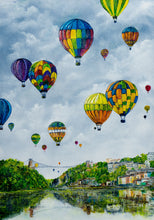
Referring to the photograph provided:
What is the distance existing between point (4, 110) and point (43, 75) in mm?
7206

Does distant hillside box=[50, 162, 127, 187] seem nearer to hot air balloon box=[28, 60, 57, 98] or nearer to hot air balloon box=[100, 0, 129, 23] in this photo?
hot air balloon box=[28, 60, 57, 98]

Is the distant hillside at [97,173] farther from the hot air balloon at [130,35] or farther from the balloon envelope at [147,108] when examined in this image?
the hot air balloon at [130,35]

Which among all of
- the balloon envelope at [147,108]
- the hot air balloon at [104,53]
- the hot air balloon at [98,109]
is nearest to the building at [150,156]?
the balloon envelope at [147,108]

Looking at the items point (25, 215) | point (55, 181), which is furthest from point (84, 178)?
point (25, 215)

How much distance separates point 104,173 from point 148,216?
88.8 metres

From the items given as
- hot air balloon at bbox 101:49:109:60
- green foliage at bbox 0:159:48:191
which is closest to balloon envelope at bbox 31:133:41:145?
green foliage at bbox 0:159:48:191

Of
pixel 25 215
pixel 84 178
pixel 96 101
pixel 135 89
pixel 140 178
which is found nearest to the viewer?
pixel 25 215

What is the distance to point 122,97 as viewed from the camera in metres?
34.3

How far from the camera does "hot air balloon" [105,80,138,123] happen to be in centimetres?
3425

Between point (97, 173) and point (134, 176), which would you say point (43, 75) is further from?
point (97, 173)

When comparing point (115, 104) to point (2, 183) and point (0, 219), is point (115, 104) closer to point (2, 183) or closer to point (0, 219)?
point (0, 219)

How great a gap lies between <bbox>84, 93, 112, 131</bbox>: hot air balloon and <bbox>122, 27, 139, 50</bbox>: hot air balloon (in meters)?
8.88

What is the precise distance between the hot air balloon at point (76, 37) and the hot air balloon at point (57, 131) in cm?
1738

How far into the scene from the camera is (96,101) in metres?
37.6
